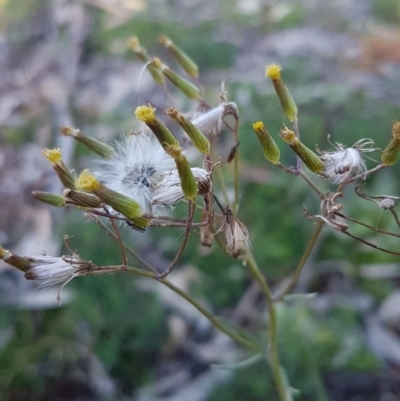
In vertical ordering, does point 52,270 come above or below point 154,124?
below

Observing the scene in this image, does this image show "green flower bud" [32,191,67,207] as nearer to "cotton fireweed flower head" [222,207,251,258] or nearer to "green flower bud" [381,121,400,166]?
"cotton fireweed flower head" [222,207,251,258]

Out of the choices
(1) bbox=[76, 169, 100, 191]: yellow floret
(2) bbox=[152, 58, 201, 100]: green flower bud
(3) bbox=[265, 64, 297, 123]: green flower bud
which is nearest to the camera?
(1) bbox=[76, 169, 100, 191]: yellow floret

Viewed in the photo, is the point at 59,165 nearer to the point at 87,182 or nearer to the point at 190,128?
the point at 87,182

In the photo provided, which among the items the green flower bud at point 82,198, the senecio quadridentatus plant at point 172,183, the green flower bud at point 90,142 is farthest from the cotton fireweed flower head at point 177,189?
the green flower bud at point 90,142

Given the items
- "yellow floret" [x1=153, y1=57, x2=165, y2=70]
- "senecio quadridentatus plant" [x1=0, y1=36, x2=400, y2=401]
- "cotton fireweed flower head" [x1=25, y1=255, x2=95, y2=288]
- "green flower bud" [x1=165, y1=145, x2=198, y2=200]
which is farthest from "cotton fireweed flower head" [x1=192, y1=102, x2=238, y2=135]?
"cotton fireweed flower head" [x1=25, y1=255, x2=95, y2=288]

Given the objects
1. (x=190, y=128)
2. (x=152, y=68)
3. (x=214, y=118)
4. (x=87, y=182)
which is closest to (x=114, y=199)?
(x=87, y=182)

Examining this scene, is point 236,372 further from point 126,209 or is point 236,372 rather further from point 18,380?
point 126,209

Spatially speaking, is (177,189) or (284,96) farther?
(284,96)
